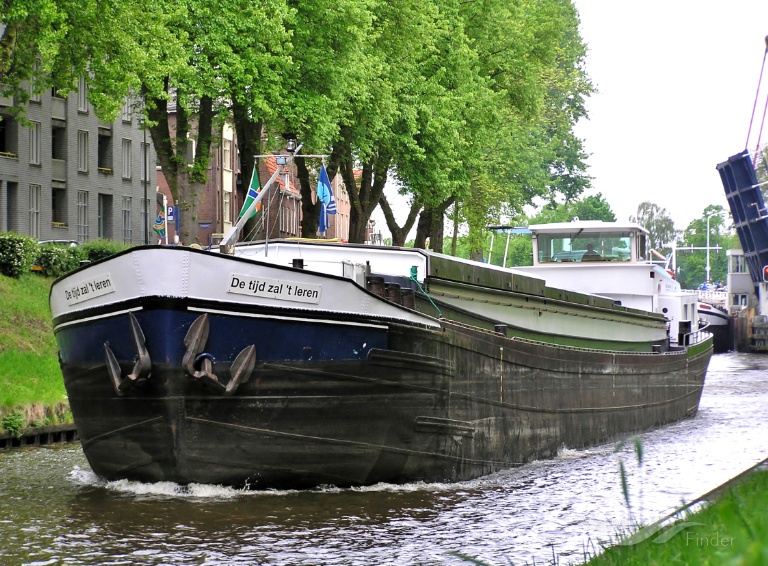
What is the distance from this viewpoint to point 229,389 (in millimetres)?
11305

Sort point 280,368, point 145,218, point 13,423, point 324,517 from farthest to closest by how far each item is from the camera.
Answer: point 145,218 < point 13,423 < point 280,368 < point 324,517

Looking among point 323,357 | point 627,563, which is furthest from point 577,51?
point 627,563

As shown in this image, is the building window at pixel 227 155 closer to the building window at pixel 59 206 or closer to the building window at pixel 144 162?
the building window at pixel 144 162

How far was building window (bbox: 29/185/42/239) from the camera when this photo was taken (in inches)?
1928

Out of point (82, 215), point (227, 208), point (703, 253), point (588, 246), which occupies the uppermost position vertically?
point (703, 253)

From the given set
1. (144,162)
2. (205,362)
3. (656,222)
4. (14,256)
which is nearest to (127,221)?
(144,162)

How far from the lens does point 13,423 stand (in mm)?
16625

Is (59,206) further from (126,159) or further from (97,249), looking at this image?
(97,249)

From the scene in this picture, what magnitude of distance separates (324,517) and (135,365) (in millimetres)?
2376

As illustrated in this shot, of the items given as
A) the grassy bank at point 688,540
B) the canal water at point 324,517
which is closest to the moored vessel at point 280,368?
the canal water at point 324,517

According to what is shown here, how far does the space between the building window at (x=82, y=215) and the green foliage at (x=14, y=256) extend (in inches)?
995

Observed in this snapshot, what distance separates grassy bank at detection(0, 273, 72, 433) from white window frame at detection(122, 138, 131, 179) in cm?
2898

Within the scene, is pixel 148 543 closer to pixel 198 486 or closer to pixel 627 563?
pixel 198 486

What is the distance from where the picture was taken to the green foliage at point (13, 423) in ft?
54.3
